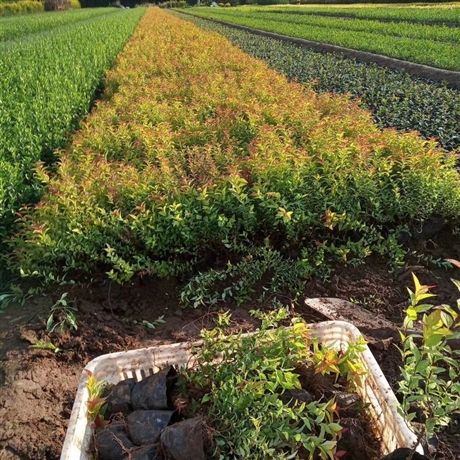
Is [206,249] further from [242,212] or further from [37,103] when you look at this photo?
[37,103]

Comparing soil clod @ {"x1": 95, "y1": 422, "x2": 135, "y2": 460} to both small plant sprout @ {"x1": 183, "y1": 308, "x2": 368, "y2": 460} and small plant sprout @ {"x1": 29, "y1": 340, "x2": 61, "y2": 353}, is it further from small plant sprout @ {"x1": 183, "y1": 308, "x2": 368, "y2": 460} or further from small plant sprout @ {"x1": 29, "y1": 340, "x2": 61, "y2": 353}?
small plant sprout @ {"x1": 29, "y1": 340, "x2": 61, "y2": 353}

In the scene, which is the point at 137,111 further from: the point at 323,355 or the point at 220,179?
the point at 323,355

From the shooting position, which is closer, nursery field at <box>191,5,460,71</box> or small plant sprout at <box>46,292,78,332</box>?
small plant sprout at <box>46,292,78,332</box>

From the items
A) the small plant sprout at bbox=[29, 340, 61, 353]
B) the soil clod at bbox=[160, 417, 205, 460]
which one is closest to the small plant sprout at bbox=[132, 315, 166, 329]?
the small plant sprout at bbox=[29, 340, 61, 353]

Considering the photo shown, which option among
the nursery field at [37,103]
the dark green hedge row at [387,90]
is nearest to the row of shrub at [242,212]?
the nursery field at [37,103]

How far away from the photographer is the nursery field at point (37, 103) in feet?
14.5

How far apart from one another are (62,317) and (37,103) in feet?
14.6

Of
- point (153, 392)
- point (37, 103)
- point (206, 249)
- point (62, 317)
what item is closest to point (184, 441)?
point (153, 392)

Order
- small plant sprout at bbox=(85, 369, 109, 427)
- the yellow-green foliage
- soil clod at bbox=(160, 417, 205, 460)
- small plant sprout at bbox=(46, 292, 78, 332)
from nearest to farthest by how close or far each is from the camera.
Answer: soil clod at bbox=(160, 417, 205, 460), small plant sprout at bbox=(85, 369, 109, 427), small plant sprout at bbox=(46, 292, 78, 332), the yellow-green foliage

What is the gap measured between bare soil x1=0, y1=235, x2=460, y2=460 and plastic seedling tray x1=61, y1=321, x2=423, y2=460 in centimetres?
44

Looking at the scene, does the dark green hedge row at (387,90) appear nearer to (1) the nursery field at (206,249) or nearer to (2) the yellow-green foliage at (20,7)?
(1) the nursery field at (206,249)

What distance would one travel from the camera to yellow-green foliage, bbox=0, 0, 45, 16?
136 feet

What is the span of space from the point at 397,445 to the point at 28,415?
187 cm

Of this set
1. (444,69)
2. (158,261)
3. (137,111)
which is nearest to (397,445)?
(158,261)
